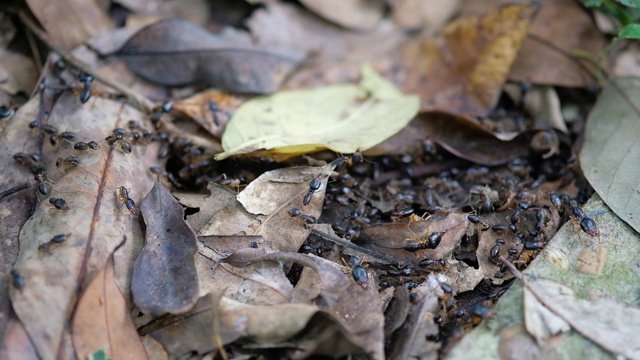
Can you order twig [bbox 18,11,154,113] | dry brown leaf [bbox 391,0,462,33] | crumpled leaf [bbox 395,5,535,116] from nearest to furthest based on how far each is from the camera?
twig [bbox 18,11,154,113], crumpled leaf [bbox 395,5,535,116], dry brown leaf [bbox 391,0,462,33]

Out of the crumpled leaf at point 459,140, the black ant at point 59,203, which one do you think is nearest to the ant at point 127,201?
the black ant at point 59,203

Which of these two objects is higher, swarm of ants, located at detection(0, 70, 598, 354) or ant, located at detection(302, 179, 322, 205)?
ant, located at detection(302, 179, 322, 205)

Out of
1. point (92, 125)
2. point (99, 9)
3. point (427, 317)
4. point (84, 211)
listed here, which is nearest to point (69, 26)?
point (99, 9)

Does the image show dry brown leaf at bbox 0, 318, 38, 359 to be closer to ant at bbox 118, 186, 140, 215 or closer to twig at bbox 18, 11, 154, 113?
ant at bbox 118, 186, 140, 215

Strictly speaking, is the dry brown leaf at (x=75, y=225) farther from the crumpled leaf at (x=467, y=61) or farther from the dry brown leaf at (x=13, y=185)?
the crumpled leaf at (x=467, y=61)

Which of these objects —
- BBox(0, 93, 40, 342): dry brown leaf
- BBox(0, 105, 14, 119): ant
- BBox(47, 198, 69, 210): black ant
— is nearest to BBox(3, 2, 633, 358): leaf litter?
BBox(47, 198, 69, 210): black ant

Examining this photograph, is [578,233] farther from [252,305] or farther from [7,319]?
[7,319]
